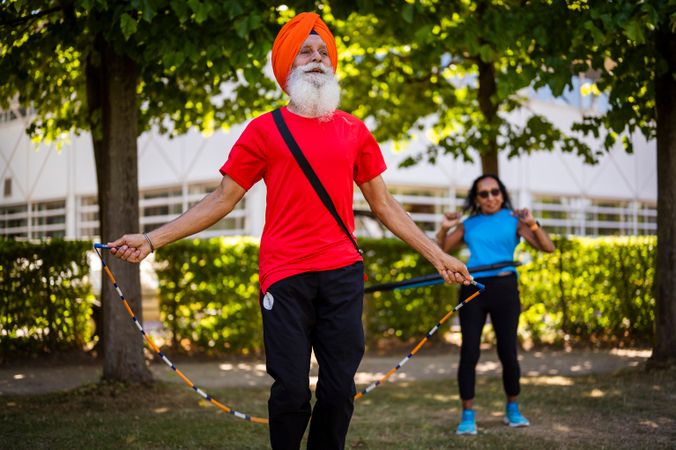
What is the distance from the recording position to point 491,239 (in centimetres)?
674

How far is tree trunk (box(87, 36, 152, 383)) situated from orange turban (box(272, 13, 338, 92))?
434cm

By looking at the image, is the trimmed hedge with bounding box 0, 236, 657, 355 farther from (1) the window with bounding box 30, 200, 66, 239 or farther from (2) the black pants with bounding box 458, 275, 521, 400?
(1) the window with bounding box 30, 200, 66, 239

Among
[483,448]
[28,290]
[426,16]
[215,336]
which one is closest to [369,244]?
[215,336]

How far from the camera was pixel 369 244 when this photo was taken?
1305 cm

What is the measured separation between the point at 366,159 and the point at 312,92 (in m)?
0.44

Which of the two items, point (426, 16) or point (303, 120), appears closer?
point (303, 120)

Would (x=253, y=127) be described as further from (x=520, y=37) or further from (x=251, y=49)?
(x=520, y=37)

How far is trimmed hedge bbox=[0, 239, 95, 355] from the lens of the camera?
35.9ft

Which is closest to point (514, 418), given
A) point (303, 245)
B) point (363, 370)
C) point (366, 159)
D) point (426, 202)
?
point (366, 159)

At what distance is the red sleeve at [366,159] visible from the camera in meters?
4.14

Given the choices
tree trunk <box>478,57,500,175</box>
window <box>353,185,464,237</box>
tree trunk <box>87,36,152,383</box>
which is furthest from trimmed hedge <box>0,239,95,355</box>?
window <box>353,185,464,237</box>

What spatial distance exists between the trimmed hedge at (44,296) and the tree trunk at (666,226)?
7199mm

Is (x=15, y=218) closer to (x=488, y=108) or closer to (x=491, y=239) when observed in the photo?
(x=488, y=108)

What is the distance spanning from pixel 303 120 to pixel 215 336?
27.5 ft
